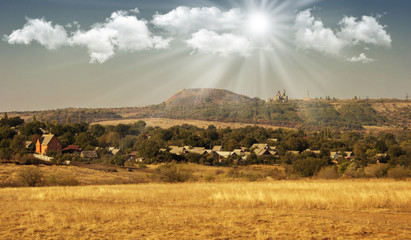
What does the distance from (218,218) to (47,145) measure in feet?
196

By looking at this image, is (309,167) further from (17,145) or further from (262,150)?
(17,145)

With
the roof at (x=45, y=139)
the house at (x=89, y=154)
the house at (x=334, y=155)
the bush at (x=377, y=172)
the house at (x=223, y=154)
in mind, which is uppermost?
the roof at (x=45, y=139)

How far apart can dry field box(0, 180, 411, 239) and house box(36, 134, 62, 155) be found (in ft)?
155

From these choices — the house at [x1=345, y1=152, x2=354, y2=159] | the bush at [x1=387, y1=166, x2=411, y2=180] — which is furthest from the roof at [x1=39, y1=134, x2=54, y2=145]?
the house at [x1=345, y1=152, x2=354, y2=159]

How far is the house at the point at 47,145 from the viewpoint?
66.9 meters

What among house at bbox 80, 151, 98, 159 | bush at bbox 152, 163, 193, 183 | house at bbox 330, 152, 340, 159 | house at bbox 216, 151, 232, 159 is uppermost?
bush at bbox 152, 163, 193, 183

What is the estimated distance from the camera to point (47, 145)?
66.9 meters

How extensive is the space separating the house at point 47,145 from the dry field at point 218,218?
47.3 m

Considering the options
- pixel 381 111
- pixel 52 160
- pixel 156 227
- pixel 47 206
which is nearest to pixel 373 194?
pixel 156 227

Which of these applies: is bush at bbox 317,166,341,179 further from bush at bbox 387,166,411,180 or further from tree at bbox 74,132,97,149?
tree at bbox 74,132,97,149

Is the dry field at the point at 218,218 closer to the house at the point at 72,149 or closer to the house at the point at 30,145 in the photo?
the house at the point at 30,145

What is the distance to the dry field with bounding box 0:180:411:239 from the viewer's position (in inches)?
474

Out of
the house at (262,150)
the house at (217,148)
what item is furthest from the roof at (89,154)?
the house at (262,150)

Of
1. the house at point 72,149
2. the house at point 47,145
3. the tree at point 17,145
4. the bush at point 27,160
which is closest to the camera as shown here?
the bush at point 27,160
